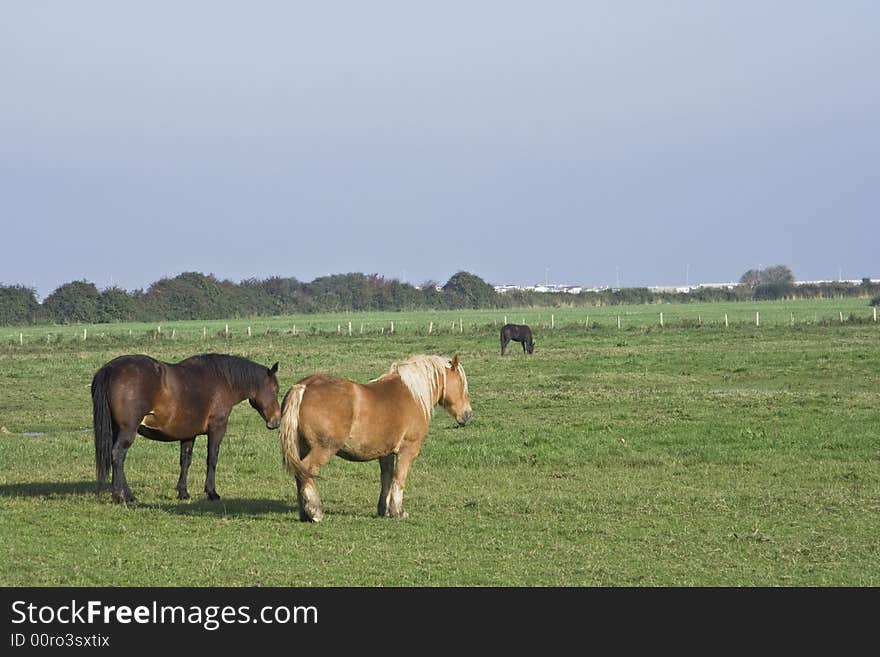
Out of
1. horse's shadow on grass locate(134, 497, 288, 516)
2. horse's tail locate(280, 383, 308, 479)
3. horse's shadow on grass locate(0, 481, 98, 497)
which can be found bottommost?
horse's shadow on grass locate(134, 497, 288, 516)

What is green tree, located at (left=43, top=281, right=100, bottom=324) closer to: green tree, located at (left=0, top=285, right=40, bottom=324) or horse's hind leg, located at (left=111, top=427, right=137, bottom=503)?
green tree, located at (left=0, top=285, right=40, bottom=324)

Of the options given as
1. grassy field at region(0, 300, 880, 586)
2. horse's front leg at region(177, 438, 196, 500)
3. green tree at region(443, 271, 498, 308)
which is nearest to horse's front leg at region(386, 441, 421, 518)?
grassy field at region(0, 300, 880, 586)

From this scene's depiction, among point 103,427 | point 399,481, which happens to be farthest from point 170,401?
point 399,481

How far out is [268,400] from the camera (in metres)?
15.1

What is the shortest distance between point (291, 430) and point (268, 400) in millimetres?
2835

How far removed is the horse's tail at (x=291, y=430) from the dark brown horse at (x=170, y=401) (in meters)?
2.30

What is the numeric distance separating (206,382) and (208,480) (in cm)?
115

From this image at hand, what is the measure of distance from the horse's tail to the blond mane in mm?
1083

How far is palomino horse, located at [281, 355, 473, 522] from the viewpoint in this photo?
12.4m

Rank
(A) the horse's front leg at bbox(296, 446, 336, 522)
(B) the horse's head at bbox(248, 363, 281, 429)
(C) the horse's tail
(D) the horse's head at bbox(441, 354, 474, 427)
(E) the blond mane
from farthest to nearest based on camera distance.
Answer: (B) the horse's head at bbox(248, 363, 281, 429) < (D) the horse's head at bbox(441, 354, 474, 427) < (E) the blond mane < (A) the horse's front leg at bbox(296, 446, 336, 522) < (C) the horse's tail

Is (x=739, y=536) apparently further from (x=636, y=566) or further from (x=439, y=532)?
(x=439, y=532)

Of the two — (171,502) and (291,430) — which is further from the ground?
(291,430)

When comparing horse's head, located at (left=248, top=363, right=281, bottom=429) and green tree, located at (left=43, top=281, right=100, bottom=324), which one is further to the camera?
green tree, located at (left=43, top=281, right=100, bottom=324)

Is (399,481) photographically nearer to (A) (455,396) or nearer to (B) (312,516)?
(B) (312,516)
